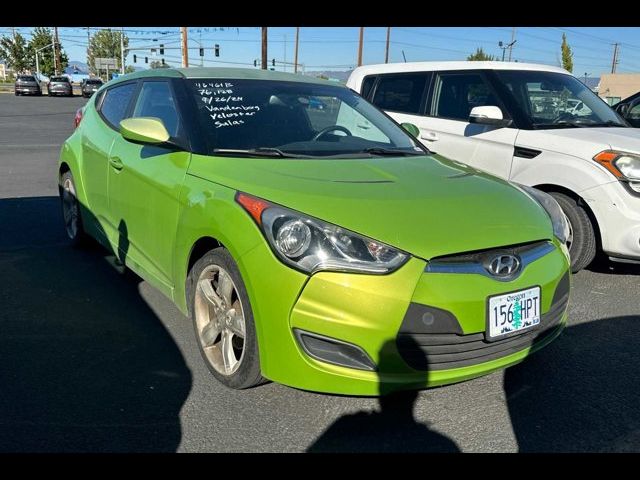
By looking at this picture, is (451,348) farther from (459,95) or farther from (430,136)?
(459,95)

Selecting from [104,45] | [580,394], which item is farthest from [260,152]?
[104,45]

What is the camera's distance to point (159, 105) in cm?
369

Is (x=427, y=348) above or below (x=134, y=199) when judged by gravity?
below

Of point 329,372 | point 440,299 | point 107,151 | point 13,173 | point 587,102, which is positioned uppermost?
point 587,102

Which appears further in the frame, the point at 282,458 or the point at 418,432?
the point at 418,432

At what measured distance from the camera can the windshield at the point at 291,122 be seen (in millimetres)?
3252

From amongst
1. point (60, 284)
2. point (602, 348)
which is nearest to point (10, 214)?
point (60, 284)

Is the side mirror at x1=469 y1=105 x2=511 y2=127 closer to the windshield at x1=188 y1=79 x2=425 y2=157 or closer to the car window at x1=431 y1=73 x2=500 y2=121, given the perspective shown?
the car window at x1=431 y1=73 x2=500 y2=121

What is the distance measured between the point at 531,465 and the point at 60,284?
11.3ft

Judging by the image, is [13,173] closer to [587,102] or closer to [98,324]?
[98,324]

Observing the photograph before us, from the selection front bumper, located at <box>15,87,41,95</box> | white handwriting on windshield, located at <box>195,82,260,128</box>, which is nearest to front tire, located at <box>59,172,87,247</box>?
white handwriting on windshield, located at <box>195,82,260,128</box>

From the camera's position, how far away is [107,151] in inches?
157

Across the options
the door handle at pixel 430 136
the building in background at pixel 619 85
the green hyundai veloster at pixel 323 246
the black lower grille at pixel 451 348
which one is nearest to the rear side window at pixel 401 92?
the door handle at pixel 430 136

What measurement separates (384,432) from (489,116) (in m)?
3.36
